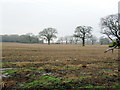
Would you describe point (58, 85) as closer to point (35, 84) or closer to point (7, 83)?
point (35, 84)

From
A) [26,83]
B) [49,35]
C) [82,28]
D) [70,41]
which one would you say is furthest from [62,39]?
[26,83]

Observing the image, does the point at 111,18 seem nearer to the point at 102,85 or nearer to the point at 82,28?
the point at 82,28

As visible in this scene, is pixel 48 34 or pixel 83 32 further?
pixel 48 34

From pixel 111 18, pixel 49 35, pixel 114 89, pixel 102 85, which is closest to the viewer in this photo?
pixel 114 89

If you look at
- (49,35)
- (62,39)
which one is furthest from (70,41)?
(49,35)

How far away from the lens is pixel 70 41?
140750 mm

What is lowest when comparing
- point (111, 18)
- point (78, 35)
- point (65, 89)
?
point (65, 89)

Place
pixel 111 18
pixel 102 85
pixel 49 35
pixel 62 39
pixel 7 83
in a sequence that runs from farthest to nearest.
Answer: pixel 62 39
pixel 49 35
pixel 111 18
pixel 7 83
pixel 102 85

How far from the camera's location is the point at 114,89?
541 centimetres

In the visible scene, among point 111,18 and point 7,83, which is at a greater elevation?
point 111,18

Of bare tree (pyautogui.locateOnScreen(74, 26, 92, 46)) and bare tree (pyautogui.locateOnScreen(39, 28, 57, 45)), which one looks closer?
bare tree (pyautogui.locateOnScreen(74, 26, 92, 46))

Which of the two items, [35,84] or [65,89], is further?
[35,84]

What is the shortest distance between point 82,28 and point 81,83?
63.3m

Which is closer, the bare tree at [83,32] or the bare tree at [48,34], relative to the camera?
the bare tree at [83,32]
